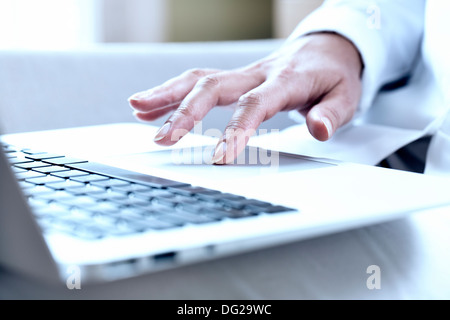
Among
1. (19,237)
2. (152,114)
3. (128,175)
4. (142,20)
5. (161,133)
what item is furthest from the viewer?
(142,20)

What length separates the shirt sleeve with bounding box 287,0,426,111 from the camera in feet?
1.96

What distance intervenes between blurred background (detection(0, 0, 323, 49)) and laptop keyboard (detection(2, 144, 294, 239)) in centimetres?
180

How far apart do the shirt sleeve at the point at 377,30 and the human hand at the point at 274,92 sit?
0.01 meters

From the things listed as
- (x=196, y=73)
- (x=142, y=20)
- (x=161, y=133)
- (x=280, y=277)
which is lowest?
(x=280, y=277)

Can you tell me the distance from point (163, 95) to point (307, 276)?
12.2 inches

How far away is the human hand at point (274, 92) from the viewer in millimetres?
465

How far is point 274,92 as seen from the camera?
19.7 inches

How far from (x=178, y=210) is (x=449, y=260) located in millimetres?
138

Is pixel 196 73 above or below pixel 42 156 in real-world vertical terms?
above

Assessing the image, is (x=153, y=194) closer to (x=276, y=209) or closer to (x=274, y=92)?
(x=276, y=209)

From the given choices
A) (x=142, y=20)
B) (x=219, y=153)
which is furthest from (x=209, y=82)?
(x=142, y=20)

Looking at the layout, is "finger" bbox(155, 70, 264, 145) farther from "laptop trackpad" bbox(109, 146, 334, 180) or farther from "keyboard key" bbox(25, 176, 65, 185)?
"keyboard key" bbox(25, 176, 65, 185)

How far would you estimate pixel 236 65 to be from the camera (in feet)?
2.70

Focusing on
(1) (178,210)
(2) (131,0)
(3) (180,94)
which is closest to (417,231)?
(1) (178,210)
